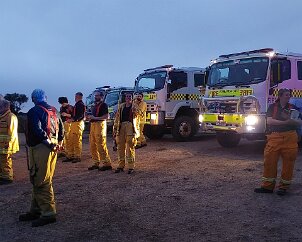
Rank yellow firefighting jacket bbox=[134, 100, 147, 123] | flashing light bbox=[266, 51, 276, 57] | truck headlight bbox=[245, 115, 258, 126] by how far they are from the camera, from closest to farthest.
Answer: truck headlight bbox=[245, 115, 258, 126], flashing light bbox=[266, 51, 276, 57], yellow firefighting jacket bbox=[134, 100, 147, 123]

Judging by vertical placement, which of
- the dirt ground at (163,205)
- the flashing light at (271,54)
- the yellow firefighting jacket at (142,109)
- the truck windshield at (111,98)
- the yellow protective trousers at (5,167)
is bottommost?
the dirt ground at (163,205)

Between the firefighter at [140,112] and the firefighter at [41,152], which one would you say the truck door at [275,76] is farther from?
the firefighter at [41,152]

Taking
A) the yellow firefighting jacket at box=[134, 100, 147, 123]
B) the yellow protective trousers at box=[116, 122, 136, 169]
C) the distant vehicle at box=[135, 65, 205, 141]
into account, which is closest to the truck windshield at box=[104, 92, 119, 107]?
the distant vehicle at box=[135, 65, 205, 141]

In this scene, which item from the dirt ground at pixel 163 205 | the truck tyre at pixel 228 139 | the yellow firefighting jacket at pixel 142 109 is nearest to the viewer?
the dirt ground at pixel 163 205

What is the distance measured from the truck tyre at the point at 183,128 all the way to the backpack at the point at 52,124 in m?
8.40

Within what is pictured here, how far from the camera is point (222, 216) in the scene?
5.22m

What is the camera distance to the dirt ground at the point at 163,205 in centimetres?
463

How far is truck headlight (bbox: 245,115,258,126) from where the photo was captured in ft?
31.1

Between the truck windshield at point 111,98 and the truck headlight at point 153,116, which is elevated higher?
the truck windshield at point 111,98

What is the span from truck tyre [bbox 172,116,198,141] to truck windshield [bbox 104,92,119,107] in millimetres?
3796

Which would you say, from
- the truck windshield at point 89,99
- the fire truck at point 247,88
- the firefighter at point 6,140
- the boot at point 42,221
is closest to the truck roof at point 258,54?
the fire truck at point 247,88

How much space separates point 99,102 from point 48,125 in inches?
147

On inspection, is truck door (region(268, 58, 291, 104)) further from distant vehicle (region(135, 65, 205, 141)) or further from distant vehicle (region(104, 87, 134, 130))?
distant vehicle (region(104, 87, 134, 130))

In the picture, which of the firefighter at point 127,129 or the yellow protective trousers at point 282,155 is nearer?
the yellow protective trousers at point 282,155
